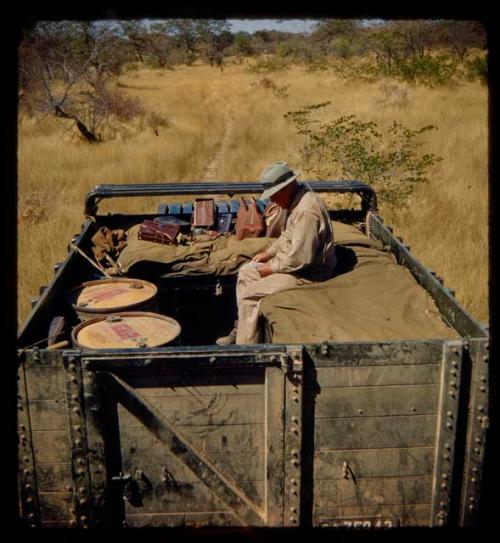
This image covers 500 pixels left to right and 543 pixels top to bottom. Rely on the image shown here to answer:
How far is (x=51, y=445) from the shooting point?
3.23 metres

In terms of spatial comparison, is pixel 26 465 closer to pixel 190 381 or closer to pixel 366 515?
pixel 190 381

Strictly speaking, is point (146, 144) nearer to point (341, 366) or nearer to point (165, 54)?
point (341, 366)

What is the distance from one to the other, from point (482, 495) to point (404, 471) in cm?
47

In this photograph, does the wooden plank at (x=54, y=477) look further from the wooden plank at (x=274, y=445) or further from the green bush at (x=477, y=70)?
the green bush at (x=477, y=70)

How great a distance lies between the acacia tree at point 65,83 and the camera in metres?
18.4

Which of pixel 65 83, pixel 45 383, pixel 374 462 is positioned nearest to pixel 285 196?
pixel 374 462

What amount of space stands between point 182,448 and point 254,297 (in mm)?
1535

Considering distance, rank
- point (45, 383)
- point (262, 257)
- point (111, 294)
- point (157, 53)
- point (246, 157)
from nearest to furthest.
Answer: point (45, 383), point (111, 294), point (262, 257), point (246, 157), point (157, 53)

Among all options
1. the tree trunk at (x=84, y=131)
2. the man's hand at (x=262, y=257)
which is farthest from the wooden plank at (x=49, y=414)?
the tree trunk at (x=84, y=131)

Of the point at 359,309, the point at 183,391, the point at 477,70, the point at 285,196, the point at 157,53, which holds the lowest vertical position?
the point at 183,391

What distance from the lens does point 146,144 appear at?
53.4ft

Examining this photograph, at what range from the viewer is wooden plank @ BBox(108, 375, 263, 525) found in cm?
319

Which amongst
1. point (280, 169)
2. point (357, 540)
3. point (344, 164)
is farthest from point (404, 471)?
point (344, 164)

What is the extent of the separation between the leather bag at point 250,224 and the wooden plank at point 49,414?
A: 2710mm
